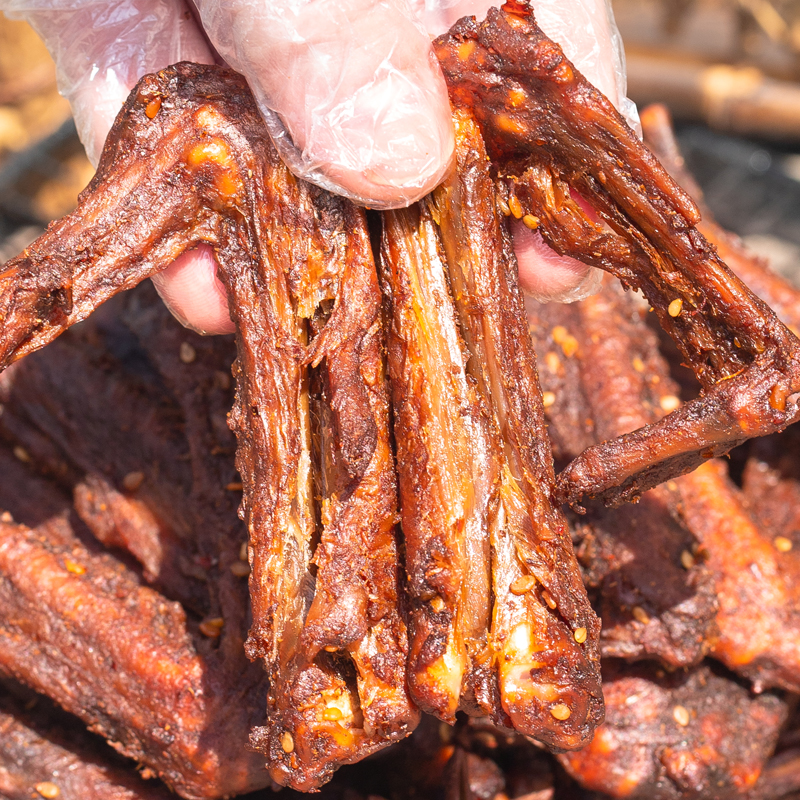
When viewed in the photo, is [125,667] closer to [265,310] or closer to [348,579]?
[348,579]

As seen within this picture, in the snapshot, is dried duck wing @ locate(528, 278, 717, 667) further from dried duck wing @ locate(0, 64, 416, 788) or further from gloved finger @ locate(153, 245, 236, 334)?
gloved finger @ locate(153, 245, 236, 334)

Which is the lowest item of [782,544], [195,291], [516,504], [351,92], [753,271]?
[782,544]

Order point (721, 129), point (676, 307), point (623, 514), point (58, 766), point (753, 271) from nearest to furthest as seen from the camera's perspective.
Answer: point (676, 307) → point (623, 514) → point (58, 766) → point (753, 271) → point (721, 129)

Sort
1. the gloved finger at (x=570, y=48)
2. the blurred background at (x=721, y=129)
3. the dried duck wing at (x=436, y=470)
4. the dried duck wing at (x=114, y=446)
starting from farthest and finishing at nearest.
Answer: the blurred background at (x=721, y=129)
the dried duck wing at (x=114, y=446)
the gloved finger at (x=570, y=48)
the dried duck wing at (x=436, y=470)

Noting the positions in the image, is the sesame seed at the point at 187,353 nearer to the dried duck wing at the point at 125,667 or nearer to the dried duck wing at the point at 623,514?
the dried duck wing at the point at 125,667

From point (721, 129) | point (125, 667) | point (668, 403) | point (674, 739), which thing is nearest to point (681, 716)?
point (674, 739)

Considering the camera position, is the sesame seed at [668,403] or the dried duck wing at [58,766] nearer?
the dried duck wing at [58,766]

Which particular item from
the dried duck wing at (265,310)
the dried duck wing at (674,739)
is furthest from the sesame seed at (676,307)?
the dried duck wing at (674,739)
